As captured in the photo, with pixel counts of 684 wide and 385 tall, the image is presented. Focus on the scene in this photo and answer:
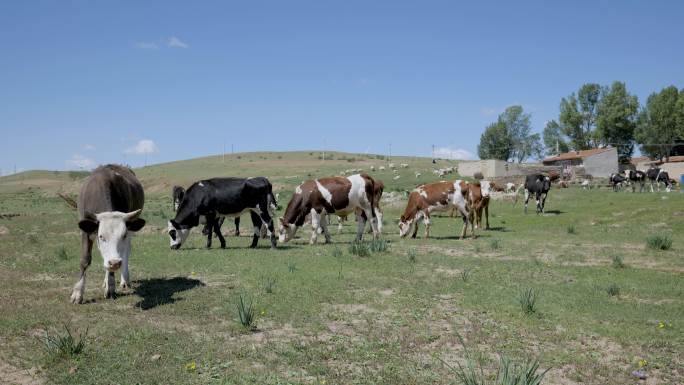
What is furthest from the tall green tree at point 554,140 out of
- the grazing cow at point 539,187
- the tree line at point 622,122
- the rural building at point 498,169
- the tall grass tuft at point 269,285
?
the tall grass tuft at point 269,285

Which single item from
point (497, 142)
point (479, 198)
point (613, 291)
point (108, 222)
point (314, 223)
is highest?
point (497, 142)

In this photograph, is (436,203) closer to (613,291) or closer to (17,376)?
(613,291)

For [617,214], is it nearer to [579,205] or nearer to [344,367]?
[579,205]

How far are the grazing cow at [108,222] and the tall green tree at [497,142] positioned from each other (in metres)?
100

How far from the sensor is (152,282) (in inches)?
441

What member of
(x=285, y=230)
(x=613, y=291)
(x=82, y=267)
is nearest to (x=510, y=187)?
(x=285, y=230)

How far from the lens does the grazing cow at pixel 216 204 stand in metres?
16.5

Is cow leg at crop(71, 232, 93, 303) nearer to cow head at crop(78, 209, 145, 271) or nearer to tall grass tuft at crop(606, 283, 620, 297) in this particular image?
cow head at crop(78, 209, 145, 271)

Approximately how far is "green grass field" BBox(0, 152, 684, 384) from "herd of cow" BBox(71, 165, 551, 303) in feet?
3.04

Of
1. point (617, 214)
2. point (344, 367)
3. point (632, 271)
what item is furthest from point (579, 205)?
point (344, 367)

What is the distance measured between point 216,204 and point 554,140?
92.1m

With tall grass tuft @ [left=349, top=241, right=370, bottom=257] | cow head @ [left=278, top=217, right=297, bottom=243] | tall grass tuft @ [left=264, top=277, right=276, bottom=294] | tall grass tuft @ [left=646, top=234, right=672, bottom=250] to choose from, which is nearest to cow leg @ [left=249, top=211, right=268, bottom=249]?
cow head @ [left=278, top=217, right=297, bottom=243]

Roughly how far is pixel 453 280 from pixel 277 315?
4654 mm

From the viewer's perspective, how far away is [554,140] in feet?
319
